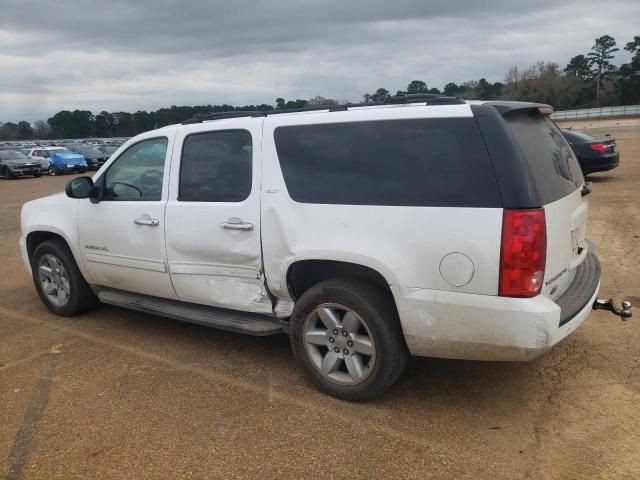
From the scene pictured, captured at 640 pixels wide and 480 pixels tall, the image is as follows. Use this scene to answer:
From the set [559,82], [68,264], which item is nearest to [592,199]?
[68,264]

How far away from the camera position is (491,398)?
148 inches

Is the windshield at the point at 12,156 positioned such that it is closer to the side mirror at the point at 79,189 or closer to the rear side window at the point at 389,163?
the side mirror at the point at 79,189

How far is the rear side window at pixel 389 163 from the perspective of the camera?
318 centimetres

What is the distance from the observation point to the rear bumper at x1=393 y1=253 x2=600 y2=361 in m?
3.09

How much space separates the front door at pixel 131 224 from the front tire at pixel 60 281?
358mm

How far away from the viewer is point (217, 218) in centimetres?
413

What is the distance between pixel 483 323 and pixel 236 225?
1.82 metres

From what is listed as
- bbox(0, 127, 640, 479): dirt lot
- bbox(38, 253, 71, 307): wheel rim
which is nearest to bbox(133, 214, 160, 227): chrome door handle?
bbox(0, 127, 640, 479): dirt lot

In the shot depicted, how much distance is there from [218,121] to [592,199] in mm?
9968

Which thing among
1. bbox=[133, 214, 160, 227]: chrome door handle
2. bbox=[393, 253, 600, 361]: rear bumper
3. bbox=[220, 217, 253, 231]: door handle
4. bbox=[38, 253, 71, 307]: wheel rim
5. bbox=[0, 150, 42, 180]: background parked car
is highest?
bbox=[220, 217, 253, 231]: door handle

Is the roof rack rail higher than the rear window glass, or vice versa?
the roof rack rail

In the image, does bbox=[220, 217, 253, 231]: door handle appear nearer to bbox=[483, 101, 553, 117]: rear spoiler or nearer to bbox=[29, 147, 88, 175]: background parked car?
bbox=[483, 101, 553, 117]: rear spoiler

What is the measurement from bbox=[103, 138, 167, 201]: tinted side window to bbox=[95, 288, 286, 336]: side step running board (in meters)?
0.88

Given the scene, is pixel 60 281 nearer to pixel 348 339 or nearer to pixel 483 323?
pixel 348 339
